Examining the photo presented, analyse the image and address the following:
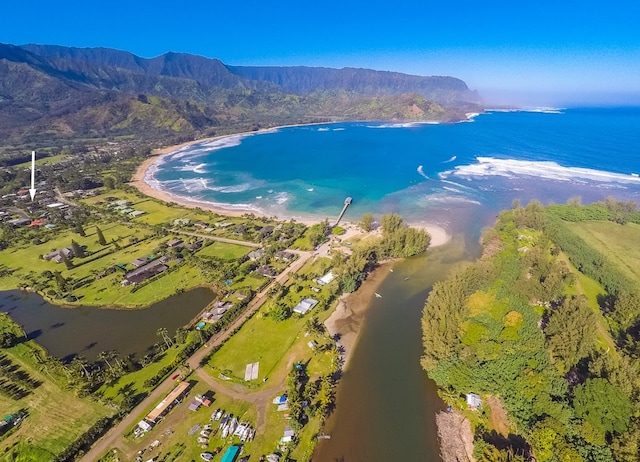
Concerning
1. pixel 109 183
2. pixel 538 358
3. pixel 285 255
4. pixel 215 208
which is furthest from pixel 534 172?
pixel 109 183

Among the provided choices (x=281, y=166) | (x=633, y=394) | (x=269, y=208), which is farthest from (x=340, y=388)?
(x=281, y=166)

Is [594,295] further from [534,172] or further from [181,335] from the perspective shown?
[534,172]

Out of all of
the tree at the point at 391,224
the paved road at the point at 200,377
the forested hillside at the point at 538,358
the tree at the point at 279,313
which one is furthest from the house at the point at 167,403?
the tree at the point at 391,224

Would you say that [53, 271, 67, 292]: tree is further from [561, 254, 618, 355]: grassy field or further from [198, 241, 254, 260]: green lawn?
[561, 254, 618, 355]: grassy field

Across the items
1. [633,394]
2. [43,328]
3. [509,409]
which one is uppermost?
[633,394]

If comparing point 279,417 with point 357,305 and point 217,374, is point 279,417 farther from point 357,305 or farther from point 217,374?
point 357,305

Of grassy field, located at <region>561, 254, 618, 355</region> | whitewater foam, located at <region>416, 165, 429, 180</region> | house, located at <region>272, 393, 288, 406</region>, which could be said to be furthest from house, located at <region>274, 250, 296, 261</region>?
whitewater foam, located at <region>416, 165, 429, 180</region>
